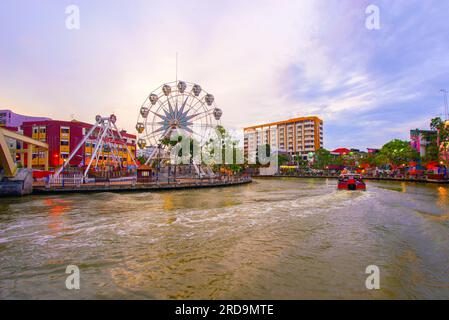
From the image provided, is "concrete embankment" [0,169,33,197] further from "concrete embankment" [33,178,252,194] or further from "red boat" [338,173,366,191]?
"red boat" [338,173,366,191]

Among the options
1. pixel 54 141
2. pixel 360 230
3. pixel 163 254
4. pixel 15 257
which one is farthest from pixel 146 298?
pixel 54 141

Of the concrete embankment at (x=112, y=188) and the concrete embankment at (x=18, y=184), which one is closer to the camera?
the concrete embankment at (x=18, y=184)

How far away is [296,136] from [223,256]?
137030mm

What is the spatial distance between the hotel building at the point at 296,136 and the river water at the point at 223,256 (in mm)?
104032

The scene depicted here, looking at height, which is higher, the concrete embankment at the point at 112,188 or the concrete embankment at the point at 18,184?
the concrete embankment at the point at 18,184

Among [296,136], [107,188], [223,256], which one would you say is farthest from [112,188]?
[296,136]

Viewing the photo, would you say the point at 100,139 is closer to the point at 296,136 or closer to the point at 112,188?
the point at 112,188

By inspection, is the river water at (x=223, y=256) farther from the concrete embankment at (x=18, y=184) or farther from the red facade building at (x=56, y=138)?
the red facade building at (x=56, y=138)

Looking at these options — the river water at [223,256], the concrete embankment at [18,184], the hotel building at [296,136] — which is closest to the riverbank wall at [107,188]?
the concrete embankment at [18,184]

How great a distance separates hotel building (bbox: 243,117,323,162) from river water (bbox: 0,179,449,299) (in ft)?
341

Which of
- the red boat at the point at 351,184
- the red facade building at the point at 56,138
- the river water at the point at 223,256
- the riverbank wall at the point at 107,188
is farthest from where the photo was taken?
the red facade building at the point at 56,138

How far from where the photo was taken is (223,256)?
8789 millimetres

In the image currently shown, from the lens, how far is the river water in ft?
20.9

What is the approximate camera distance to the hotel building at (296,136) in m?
133
